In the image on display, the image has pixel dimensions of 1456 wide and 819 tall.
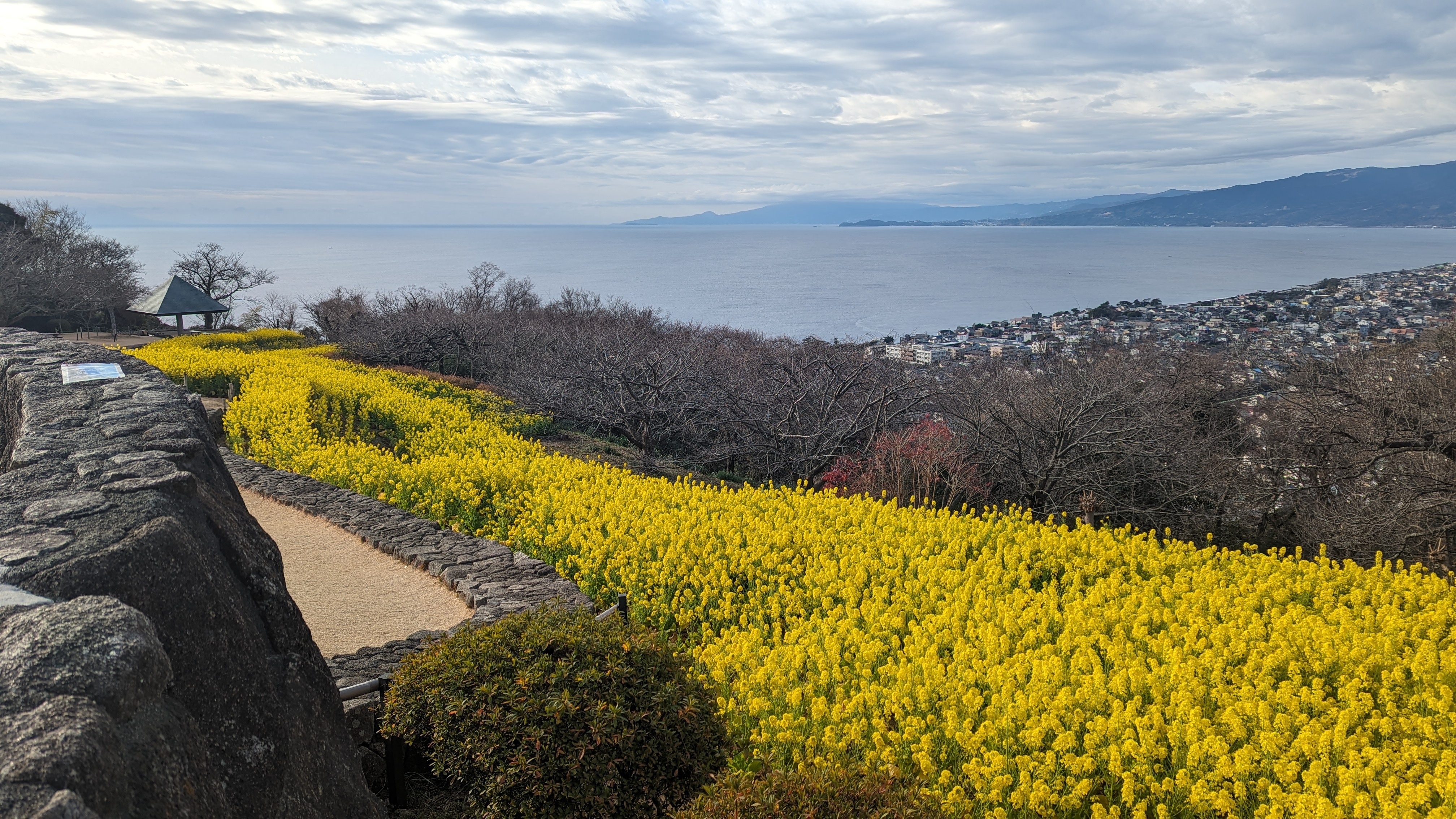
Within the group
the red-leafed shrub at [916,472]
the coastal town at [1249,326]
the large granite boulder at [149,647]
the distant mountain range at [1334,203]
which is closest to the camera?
the large granite boulder at [149,647]

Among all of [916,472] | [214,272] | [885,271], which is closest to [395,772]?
[916,472]

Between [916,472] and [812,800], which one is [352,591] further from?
[916,472]

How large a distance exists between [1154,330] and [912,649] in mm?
21422

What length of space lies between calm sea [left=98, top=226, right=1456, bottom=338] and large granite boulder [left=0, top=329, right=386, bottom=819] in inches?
769

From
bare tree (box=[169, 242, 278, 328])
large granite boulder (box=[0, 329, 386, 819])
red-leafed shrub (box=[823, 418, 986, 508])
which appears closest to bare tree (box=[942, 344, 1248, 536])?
red-leafed shrub (box=[823, 418, 986, 508])

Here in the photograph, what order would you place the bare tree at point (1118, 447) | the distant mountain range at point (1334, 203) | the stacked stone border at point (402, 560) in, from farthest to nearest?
the distant mountain range at point (1334, 203), the bare tree at point (1118, 447), the stacked stone border at point (402, 560)

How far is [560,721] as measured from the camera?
3.87 meters

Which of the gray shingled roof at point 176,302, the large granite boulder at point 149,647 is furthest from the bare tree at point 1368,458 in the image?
the gray shingled roof at point 176,302

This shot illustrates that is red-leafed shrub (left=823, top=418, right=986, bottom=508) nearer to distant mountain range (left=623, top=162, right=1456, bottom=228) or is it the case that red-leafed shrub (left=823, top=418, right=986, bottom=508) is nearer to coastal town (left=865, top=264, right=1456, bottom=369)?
coastal town (left=865, top=264, right=1456, bottom=369)

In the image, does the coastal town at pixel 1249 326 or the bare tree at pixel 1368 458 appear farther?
the coastal town at pixel 1249 326

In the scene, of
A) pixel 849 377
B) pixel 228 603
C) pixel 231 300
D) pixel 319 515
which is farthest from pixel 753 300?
pixel 228 603

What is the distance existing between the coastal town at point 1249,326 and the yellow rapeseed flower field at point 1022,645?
9273 mm

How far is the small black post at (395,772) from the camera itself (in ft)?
14.0

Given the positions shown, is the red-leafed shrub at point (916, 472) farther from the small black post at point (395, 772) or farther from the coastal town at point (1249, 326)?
the small black post at point (395, 772)
